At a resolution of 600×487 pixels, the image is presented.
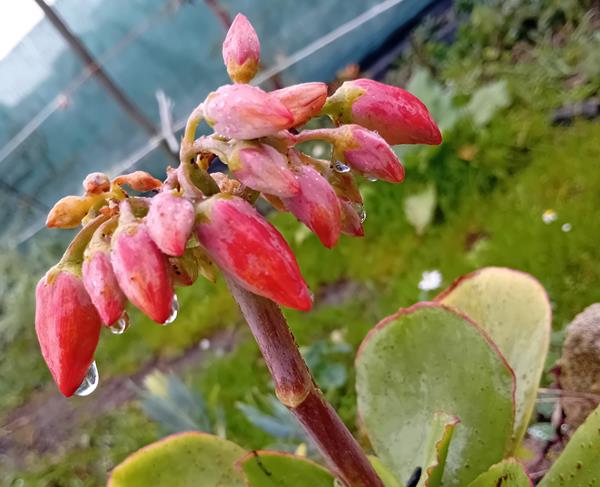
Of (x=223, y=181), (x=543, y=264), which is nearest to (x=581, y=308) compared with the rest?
(x=543, y=264)

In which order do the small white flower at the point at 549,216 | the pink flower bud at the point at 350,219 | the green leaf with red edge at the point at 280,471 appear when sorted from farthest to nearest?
the small white flower at the point at 549,216
the green leaf with red edge at the point at 280,471
the pink flower bud at the point at 350,219

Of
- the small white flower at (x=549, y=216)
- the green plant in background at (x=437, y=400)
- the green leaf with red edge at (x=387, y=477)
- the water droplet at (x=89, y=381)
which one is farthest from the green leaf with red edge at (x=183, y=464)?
the small white flower at (x=549, y=216)

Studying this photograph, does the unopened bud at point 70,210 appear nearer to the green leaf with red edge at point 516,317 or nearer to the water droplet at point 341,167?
the water droplet at point 341,167

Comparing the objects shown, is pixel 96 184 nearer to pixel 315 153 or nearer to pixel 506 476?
pixel 506 476

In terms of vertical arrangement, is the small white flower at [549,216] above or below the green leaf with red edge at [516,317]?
below

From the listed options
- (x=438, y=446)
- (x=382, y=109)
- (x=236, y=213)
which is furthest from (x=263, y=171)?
(x=438, y=446)

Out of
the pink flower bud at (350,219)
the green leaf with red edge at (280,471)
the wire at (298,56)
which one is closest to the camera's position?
the pink flower bud at (350,219)

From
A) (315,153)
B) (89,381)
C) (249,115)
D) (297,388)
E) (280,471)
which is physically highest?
(249,115)

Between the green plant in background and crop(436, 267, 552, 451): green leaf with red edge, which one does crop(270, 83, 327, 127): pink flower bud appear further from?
crop(436, 267, 552, 451): green leaf with red edge
